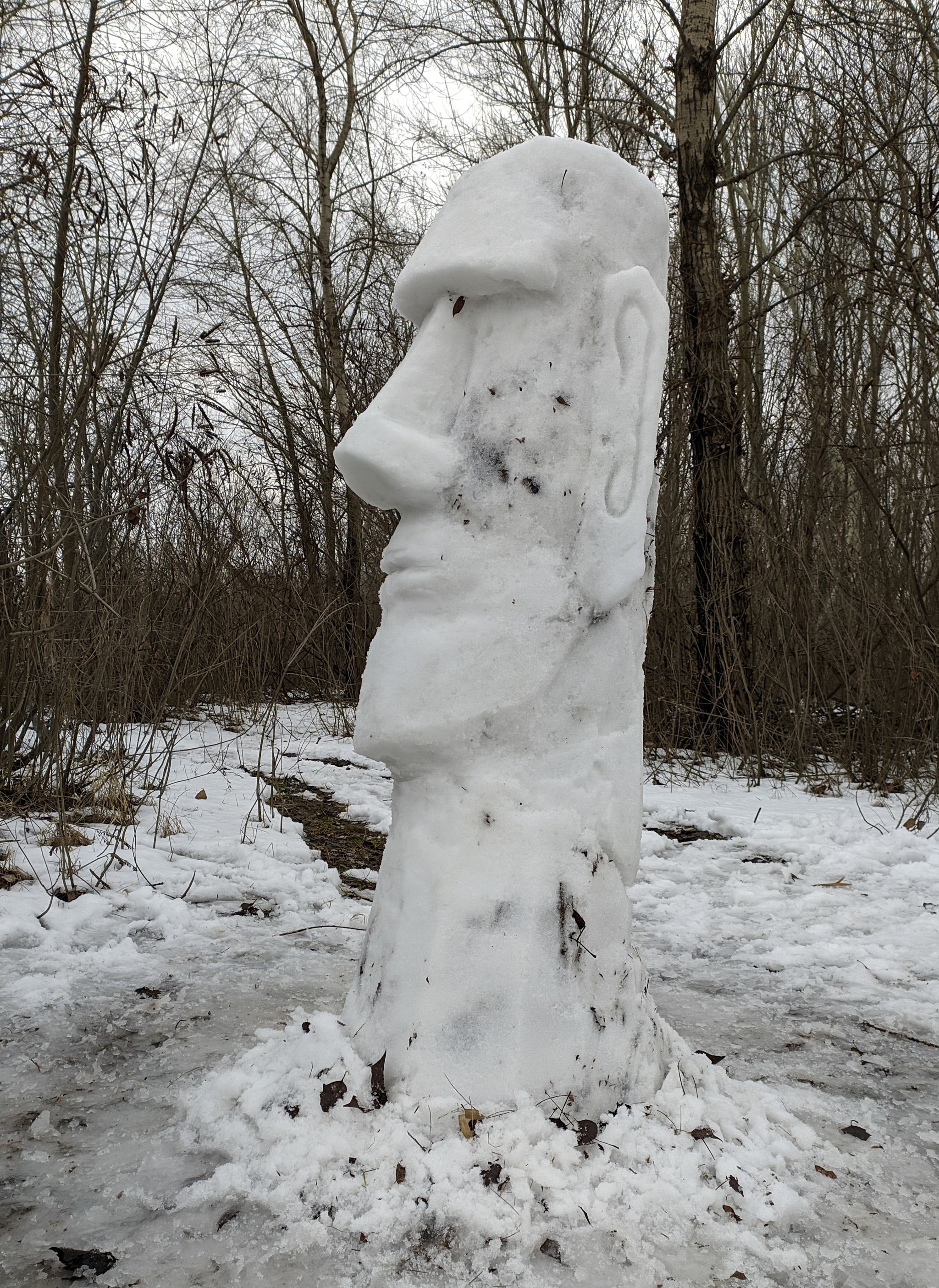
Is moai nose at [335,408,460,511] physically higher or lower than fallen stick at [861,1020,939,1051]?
higher

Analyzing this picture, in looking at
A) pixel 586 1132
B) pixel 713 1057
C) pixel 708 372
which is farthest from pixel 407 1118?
pixel 708 372

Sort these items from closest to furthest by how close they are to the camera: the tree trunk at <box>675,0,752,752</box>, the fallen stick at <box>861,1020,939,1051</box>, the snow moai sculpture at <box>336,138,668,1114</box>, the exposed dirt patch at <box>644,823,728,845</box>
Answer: the snow moai sculpture at <box>336,138,668,1114</box> → the fallen stick at <box>861,1020,939,1051</box> → the exposed dirt patch at <box>644,823,728,845</box> → the tree trunk at <box>675,0,752,752</box>

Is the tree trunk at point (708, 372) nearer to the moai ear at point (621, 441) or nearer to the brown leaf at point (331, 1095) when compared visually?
the moai ear at point (621, 441)

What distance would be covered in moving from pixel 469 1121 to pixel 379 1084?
0.66 ft

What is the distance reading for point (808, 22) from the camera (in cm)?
601

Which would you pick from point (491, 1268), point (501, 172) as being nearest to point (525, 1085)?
point (491, 1268)

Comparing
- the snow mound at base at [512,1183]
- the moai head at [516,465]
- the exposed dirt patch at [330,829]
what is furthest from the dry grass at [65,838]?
the moai head at [516,465]

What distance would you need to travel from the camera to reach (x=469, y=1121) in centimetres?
171

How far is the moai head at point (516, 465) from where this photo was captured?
190 cm

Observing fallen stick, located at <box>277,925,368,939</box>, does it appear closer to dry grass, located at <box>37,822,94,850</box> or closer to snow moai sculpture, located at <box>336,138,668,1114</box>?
dry grass, located at <box>37,822,94,850</box>

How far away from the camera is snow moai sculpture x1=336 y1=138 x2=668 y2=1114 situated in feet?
6.01

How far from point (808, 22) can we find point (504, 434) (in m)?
5.79

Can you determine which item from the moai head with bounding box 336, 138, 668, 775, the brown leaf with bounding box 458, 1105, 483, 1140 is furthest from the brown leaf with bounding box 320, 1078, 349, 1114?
the moai head with bounding box 336, 138, 668, 775

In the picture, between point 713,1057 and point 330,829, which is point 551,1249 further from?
point 330,829
